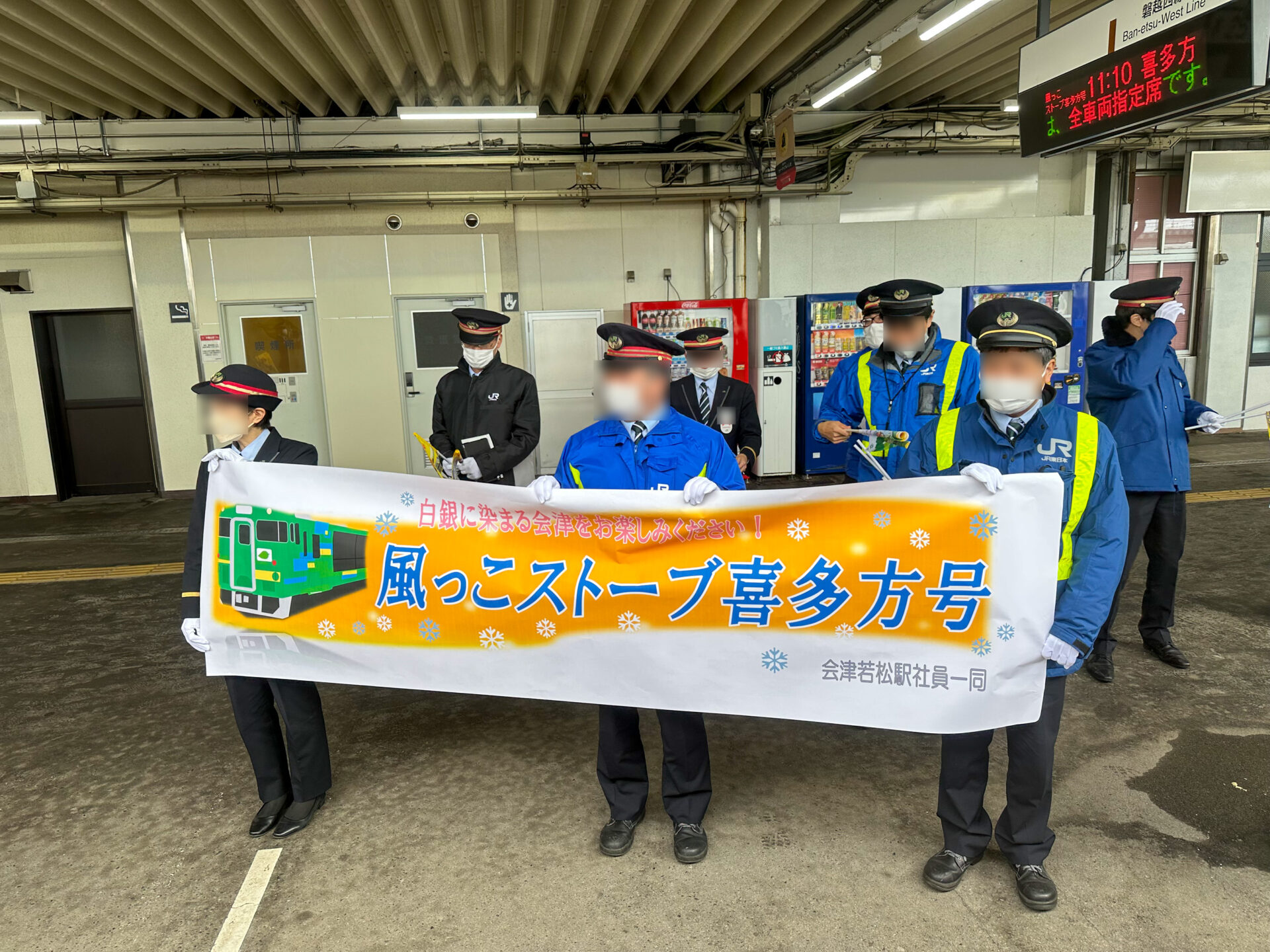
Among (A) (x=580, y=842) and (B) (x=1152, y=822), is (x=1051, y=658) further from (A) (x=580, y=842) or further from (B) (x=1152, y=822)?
(A) (x=580, y=842)

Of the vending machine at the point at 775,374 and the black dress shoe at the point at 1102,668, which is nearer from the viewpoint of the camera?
the black dress shoe at the point at 1102,668

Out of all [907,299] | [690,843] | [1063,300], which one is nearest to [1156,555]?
[907,299]

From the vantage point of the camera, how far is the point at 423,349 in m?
9.52

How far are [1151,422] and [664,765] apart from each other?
3.05m

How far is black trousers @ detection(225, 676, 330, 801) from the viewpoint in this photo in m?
2.85

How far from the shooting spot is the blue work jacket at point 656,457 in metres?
2.65

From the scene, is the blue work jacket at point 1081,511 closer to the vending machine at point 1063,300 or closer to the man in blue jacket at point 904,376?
the man in blue jacket at point 904,376

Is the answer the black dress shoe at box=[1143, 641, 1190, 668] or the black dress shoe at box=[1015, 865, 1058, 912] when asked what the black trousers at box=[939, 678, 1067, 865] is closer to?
the black dress shoe at box=[1015, 865, 1058, 912]

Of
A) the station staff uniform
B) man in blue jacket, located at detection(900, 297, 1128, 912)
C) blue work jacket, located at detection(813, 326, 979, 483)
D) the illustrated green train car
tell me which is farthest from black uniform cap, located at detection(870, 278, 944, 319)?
the illustrated green train car

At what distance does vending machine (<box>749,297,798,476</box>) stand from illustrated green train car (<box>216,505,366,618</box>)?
6581 millimetres

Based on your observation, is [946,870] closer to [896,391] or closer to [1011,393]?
[1011,393]

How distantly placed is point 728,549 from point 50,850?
273cm

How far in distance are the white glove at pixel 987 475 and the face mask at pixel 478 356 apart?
2.85m

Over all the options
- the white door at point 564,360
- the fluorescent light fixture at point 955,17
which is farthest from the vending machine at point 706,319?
the fluorescent light fixture at point 955,17
